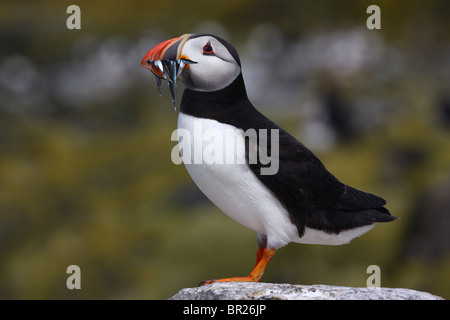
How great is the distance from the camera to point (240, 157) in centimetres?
355

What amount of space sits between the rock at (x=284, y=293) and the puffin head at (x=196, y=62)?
1143mm

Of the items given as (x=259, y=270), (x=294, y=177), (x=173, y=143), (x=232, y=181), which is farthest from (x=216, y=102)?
(x=173, y=143)

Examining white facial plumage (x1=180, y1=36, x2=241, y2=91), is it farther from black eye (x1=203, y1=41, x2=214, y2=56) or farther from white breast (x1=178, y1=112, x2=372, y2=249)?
white breast (x1=178, y1=112, x2=372, y2=249)

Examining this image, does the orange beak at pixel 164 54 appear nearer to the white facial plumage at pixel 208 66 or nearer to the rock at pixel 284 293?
the white facial plumage at pixel 208 66

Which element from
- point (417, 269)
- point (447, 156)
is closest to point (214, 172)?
point (417, 269)

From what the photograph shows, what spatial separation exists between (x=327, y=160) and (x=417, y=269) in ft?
6.67

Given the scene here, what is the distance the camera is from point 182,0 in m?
12.6

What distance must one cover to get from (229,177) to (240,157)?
0.13 metres

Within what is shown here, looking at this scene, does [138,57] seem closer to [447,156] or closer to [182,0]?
[182,0]

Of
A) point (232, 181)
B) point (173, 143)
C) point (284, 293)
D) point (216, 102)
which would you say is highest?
point (216, 102)

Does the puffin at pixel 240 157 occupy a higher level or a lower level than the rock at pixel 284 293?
higher

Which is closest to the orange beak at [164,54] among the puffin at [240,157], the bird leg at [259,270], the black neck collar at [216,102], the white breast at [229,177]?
the puffin at [240,157]

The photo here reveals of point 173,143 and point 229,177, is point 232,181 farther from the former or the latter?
point 173,143

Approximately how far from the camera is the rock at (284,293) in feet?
11.7
